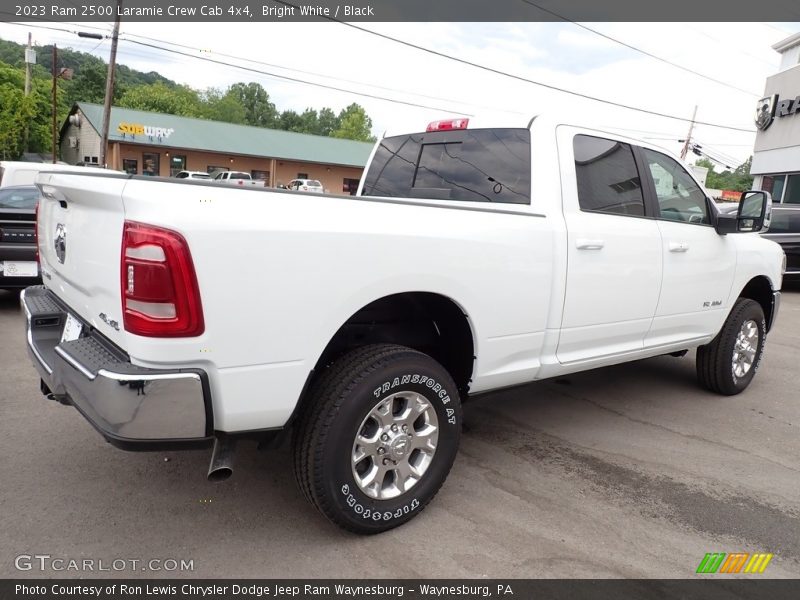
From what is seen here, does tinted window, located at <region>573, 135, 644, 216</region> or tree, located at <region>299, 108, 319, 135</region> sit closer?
tinted window, located at <region>573, 135, 644, 216</region>

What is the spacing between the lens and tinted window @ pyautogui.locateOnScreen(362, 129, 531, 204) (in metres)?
3.56

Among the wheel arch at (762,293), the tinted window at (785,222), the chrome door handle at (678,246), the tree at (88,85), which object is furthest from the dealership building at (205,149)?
the tree at (88,85)

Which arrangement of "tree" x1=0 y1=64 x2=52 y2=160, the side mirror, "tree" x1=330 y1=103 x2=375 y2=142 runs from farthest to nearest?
"tree" x1=330 y1=103 x2=375 y2=142, "tree" x1=0 y1=64 x2=52 y2=160, the side mirror

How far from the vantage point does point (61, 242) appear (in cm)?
295

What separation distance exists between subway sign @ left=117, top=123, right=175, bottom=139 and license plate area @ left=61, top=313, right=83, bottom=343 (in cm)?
3689

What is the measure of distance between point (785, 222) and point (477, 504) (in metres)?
12.2

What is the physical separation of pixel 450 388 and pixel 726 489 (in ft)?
6.02

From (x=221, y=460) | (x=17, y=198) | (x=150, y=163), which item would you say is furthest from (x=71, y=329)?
(x=150, y=163)

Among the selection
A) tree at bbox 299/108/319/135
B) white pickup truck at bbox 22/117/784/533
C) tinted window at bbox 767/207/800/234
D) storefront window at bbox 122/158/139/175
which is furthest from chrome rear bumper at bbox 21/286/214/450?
tree at bbox 299/108/319/135

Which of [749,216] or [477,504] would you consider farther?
[749,216]

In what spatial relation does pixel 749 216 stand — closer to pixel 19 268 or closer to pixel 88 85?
pixel 19 268

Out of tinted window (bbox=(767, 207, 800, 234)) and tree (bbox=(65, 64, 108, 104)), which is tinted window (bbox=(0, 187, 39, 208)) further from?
tree (bbox=(65, 64, 108, 104))

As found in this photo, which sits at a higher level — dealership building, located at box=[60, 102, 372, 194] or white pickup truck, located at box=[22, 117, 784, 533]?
dealership building, located at box=[60, 102, 372, 194]
